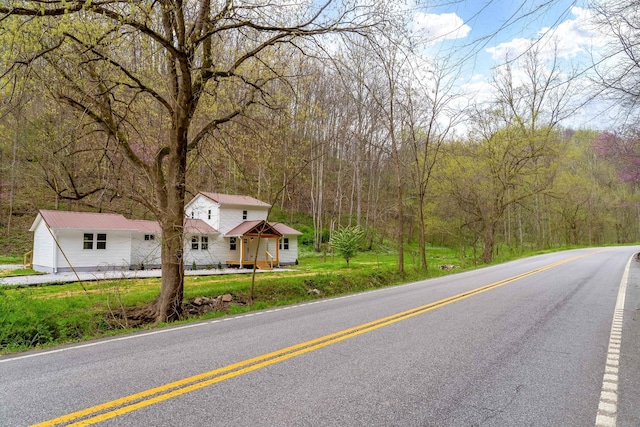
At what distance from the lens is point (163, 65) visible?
9.07m

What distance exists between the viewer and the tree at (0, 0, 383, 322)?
6887 mm

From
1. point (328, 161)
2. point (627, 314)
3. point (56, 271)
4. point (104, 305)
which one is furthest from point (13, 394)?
point (328, 161)

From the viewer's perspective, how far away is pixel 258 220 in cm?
3006

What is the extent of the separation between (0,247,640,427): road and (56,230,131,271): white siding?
1806 cm

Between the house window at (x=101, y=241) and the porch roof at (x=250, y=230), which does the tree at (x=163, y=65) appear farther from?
the porch roof at (x=250, y=230)

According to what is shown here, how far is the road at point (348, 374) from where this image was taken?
3.13 metres

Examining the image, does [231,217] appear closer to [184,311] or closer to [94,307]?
[184,311]

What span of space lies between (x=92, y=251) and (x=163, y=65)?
17877 mm

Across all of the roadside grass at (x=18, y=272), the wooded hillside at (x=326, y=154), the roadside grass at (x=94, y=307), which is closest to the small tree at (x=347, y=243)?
the wooded hillside at (x=326, y=154)

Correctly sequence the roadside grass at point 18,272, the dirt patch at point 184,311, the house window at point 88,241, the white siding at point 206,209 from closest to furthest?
the dirt patch at point 184,311
the roadside grass at point 18,272
the house window at point 88,241
the white siding at point 206,209

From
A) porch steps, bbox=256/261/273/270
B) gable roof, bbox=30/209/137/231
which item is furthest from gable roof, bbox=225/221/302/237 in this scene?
gable roof, bbox=30/209/137/231

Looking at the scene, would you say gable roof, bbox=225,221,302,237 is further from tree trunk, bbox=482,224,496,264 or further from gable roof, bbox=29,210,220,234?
tree trunk, bbox=482,224,496,264

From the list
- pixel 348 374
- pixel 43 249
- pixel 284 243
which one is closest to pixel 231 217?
pixel 284 243

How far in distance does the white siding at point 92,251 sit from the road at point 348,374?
1806cm
